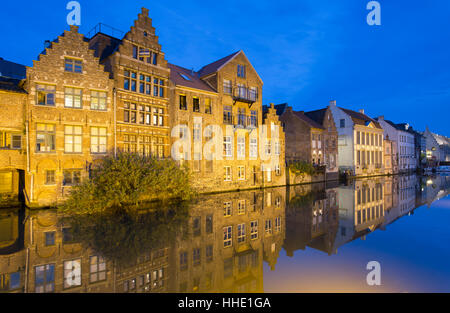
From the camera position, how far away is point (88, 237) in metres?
9.99

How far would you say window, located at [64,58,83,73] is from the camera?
17.2m

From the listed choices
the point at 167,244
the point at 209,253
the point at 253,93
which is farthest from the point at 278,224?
the point at 253,93

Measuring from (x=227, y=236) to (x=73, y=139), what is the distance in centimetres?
1436

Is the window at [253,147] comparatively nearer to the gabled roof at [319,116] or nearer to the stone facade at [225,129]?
the stone facade at [225,129]

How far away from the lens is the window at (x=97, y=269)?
6633mm

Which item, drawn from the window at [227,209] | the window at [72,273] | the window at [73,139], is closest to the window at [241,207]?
the window at [227,209]

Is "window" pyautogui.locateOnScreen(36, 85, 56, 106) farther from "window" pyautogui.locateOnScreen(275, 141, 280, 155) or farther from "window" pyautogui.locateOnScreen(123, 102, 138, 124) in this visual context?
"window" pyautogui.locateOnScreen(275, 141, 280, 155)

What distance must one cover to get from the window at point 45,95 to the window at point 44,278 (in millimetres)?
13712

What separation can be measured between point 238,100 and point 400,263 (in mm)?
21757

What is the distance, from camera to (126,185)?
15.7 metres

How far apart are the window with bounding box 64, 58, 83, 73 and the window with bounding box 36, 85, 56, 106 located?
184 cm

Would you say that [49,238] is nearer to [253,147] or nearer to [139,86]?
[139,86]

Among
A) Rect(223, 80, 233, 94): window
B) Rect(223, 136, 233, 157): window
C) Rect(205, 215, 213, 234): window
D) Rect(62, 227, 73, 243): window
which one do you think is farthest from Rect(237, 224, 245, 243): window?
Rect(223, 80, 233, 94): window
